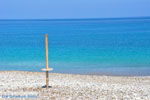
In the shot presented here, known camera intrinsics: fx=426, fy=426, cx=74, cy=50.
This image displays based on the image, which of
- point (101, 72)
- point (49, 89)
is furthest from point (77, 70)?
point (49, 89)

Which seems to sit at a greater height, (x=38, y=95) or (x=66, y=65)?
(x=66, y=65)

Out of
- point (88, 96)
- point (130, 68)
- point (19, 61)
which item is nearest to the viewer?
point (88, 96)

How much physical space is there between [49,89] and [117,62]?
66.5 feet

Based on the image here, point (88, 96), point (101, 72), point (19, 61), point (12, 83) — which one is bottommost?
point (88, 96)

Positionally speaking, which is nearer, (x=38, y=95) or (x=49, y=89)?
(x=38, y=95)

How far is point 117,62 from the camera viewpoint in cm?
3566

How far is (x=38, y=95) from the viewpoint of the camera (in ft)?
46.9

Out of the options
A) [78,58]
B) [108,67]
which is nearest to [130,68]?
[108,67]

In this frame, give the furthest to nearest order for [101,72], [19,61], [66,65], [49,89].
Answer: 1. [19,61]
2. [66,65]
3. [101,72]
4. [49,89]

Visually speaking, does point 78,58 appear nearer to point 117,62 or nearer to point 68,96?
point 117,62

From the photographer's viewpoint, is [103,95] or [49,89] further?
[49,89]

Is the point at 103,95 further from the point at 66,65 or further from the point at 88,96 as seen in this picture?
the point at 66,65

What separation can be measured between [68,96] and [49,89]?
1900 millimetres

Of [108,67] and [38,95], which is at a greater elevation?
[108,67]
